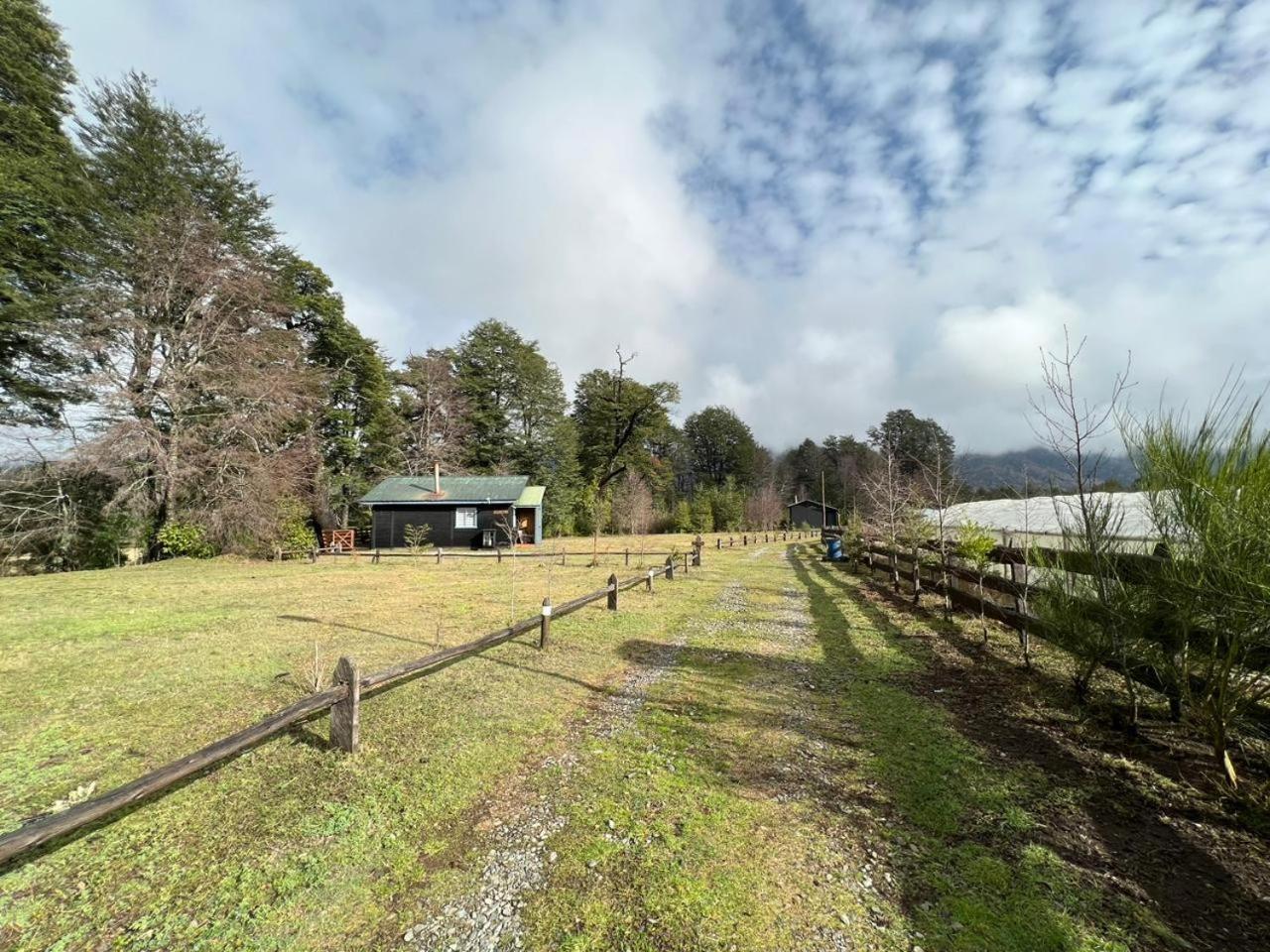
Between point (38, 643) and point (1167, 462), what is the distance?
43.1 ft

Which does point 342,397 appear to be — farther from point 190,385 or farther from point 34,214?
point 34,214

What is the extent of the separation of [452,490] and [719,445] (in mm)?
47991

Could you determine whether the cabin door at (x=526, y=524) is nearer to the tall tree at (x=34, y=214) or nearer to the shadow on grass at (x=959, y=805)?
the tall tree at (x=34, y=214)

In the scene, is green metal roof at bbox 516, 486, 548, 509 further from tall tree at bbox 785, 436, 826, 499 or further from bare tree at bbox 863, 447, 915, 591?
tall tree at bbox 785, 436, 826, 499

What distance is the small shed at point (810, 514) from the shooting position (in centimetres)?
5509

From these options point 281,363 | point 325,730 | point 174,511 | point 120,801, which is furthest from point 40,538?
point 120,801

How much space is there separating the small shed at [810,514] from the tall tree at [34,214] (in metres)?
53.2

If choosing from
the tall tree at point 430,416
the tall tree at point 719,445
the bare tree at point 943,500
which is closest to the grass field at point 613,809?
the bare tree at point 943,500

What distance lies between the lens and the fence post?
4258 mm

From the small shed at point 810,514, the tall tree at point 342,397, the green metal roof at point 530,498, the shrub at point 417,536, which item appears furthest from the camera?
the small shed at point 810,514

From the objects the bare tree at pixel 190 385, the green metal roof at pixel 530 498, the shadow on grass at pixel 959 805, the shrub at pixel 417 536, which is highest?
the bare tree at pixel 190 385

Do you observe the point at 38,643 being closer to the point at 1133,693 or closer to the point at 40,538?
the point at 1133,693

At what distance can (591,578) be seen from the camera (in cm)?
1623

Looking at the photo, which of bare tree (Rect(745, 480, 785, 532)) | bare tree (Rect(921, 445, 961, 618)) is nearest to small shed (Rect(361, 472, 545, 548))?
bare tree (Rect(921, 445, 961, 618))
